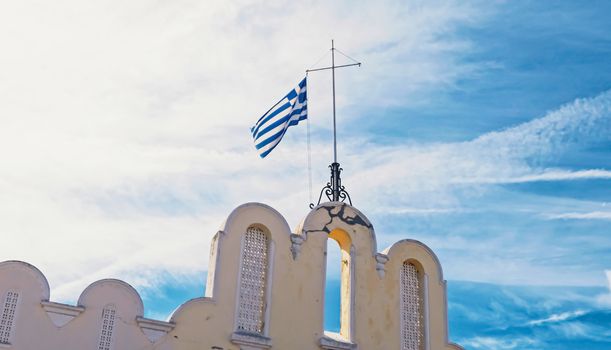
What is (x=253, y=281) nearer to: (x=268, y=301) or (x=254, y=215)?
(x=268, y=301)

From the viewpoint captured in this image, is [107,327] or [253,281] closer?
[107,327]

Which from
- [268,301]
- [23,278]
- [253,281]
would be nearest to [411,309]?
[268,301]

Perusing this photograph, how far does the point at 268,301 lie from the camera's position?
19297mm

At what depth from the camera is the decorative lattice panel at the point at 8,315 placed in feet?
54.1

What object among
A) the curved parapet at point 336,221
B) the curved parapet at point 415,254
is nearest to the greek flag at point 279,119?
the curved parapet at point 336,221

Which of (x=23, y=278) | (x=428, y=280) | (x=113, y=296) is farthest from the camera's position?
(x=428, y=280)

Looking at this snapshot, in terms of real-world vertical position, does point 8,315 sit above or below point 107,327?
below

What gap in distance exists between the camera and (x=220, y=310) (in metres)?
18.7

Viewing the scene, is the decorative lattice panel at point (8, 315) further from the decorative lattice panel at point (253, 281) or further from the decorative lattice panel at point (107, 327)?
the decorative lattice panel at point (253, 281)

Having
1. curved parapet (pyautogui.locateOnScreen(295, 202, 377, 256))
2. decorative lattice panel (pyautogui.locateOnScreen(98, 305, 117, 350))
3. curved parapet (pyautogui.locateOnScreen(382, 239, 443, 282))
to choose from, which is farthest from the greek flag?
decorative lattice panel (pyautogui.locateOnScreen(98, 305, 117, 350))

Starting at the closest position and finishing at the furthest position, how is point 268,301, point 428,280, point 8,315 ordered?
point 8,315 → point 268,301 → point 428,280

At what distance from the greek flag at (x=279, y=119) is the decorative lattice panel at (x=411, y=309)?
4.97 metres

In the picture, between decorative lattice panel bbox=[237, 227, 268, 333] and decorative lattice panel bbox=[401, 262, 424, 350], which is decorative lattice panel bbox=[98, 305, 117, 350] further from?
decorative lattice panel bbox=[401, 262, 424, 350]

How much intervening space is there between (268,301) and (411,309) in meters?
4.18
